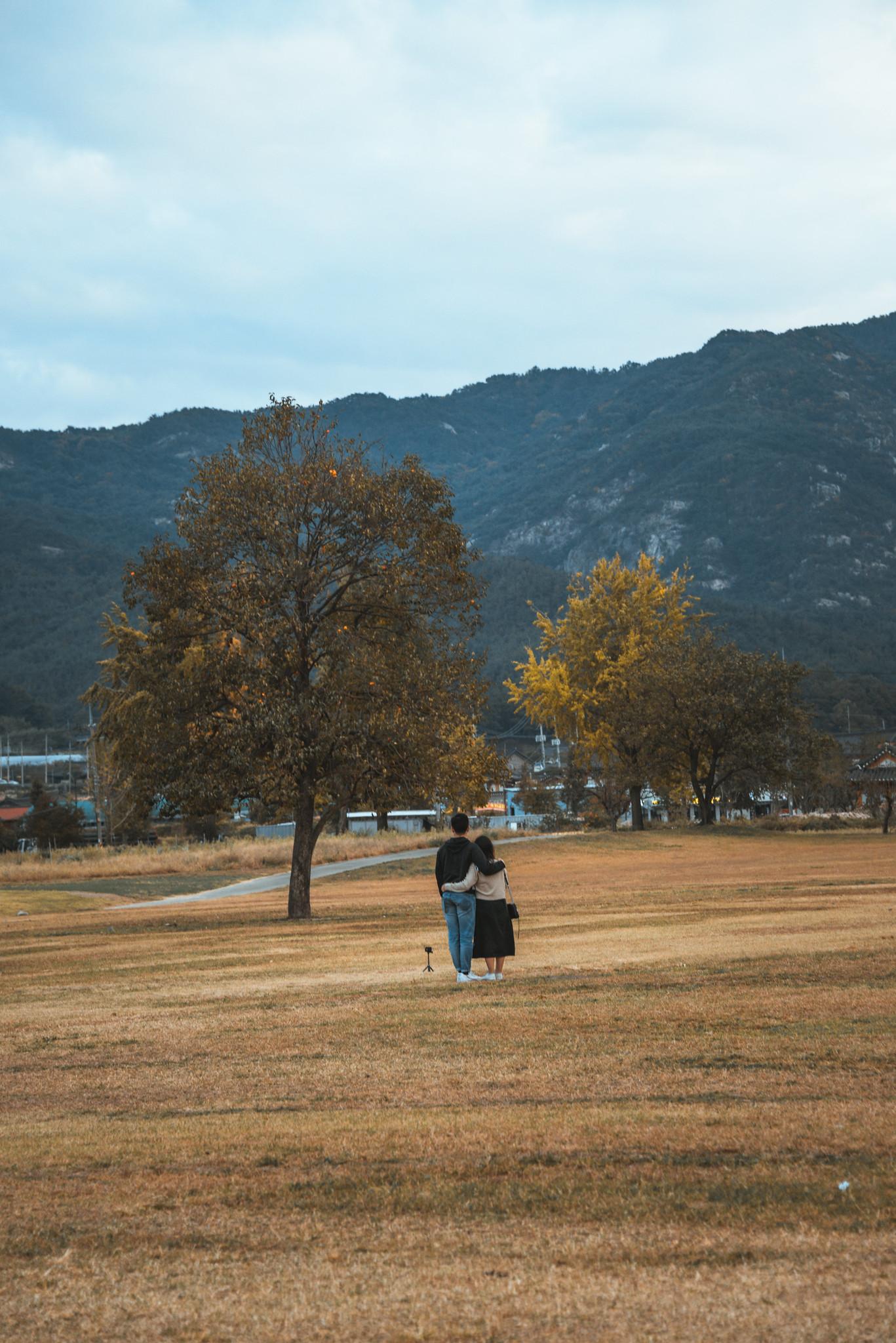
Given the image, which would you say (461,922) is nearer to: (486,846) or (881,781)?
(486,846)

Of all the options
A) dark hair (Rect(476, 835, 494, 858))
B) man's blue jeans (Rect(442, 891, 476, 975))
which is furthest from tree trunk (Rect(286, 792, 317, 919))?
dark hair (Rect(476, 835, 494, 858))

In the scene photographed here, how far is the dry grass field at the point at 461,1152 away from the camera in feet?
17.3

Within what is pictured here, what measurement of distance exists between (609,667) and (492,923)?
51647mm

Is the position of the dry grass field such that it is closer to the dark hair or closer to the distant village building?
the dark hair

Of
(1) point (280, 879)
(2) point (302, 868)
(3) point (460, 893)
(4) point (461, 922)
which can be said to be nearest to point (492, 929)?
(4) point (461, 922)

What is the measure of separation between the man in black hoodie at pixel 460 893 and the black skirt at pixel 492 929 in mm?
122

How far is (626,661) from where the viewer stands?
65.9m

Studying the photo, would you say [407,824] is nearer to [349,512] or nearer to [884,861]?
[884,861]

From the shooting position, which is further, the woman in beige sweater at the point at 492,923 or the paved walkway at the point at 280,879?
the paved walkway at the point at 280,879

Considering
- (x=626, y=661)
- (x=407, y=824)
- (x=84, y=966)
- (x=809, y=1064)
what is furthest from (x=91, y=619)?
(x=809, y=1064)

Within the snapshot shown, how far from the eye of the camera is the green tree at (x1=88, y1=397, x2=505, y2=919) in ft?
85.5

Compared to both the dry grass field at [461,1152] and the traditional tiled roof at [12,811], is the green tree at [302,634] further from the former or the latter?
the traditional tiled roof at [12,811]

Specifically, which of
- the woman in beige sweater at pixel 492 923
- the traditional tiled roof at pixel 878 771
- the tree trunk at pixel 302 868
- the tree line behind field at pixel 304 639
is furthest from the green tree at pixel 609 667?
the woman in beige sweater at pixel 492 923

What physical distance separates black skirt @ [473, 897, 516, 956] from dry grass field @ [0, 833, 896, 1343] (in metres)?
0.43
